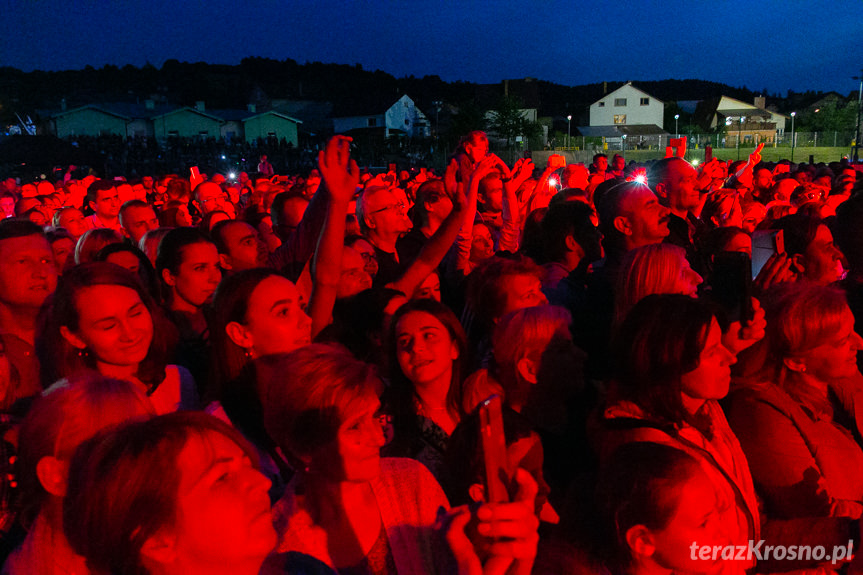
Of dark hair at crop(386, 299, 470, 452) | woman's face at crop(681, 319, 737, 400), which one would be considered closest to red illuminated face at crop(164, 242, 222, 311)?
dark hair at crop(386, 299, 470, 452)

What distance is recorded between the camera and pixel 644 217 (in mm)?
3924

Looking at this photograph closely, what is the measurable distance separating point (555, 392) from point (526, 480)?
1.40 meters

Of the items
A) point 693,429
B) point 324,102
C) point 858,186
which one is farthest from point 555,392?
point 324,102

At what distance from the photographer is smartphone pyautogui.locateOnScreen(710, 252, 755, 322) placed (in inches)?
102

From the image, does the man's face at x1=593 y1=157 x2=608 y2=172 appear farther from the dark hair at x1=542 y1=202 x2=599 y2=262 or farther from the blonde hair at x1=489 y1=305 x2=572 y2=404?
the blonde hair at x1=489 y1=305 x2=572 y2=404

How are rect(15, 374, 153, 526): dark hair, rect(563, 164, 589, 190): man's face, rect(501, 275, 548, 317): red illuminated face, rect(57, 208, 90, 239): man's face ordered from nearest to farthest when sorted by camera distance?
1. rect(15, 374, 153, 526): dark hair
2. rect(501, 275, 548, 317): red illuminated face
3. rect(57, 208, 90, 239): man's face
4. rect(563, 164, 589, 190): man's face

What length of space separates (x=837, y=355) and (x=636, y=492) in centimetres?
138

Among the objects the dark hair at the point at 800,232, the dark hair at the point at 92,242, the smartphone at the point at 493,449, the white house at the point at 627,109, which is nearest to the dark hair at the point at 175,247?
the dark hair at the point at 92,242

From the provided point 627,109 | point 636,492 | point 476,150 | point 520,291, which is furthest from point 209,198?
point 627,109

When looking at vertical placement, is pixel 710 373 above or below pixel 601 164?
below

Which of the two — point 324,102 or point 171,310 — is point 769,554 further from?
point 324,102

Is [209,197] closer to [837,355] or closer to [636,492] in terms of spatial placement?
[837,355]

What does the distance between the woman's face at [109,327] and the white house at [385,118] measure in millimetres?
59869

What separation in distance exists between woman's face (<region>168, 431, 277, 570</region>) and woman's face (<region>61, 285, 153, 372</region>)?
1387 mm
